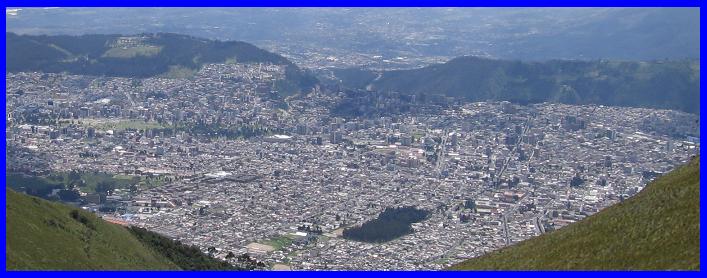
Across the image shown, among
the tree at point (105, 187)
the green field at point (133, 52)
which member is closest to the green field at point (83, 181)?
the tree at point (105, 187)

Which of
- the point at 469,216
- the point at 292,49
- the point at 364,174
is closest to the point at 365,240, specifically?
the point at 469,216

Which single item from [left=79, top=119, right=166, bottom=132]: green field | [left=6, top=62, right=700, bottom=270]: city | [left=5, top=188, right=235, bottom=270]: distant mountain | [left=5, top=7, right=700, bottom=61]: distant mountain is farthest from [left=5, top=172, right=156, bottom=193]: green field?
[left=5, top=7, right=700, bottom=61]: distant mountain

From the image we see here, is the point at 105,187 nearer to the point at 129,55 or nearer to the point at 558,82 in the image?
the point at 129,55

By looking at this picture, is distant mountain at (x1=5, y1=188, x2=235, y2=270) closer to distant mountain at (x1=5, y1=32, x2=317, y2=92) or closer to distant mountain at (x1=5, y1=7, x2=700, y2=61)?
distant mountain at (x1=5, y1=32, x2=317, y2=92)

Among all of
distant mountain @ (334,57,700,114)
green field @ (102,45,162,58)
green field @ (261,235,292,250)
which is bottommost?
green field @ (261,235,292,250)

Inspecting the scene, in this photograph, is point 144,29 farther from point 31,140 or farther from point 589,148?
point 589,148

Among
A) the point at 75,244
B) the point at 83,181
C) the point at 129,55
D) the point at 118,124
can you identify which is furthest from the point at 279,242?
the point at 129,55
